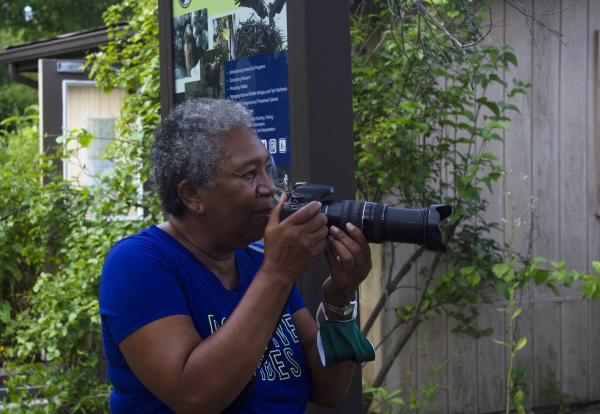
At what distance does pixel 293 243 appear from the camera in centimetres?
177

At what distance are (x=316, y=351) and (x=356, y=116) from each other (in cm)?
252

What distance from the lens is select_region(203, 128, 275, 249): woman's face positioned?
193cm

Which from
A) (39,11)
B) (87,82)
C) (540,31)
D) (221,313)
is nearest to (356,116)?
(540,31)

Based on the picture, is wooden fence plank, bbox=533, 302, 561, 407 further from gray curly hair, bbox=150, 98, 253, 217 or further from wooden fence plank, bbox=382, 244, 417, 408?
gray curly hair, bbox=150, 98, 253, 217

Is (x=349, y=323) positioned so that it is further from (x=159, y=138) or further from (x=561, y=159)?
(x=561, y=159)

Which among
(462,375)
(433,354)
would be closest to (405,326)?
(433,354)

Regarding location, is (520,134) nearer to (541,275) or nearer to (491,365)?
(491,365)

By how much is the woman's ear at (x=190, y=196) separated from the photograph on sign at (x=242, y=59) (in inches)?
21.1

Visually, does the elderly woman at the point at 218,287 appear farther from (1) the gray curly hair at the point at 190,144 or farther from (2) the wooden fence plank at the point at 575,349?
(2) the wooden fence plank at the point at 575,349

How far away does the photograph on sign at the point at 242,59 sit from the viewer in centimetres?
264

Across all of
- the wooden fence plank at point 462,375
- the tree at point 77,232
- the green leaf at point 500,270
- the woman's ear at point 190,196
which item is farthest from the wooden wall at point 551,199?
the woman's ear at point 190,196

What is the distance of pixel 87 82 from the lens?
7.77 m

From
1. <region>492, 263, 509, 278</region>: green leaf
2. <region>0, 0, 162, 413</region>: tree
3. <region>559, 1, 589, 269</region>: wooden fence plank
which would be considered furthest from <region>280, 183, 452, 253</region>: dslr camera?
<region>559, 1, 589, 269</region>: wooden fence plank

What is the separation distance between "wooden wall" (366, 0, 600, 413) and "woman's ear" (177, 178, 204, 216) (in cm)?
339
